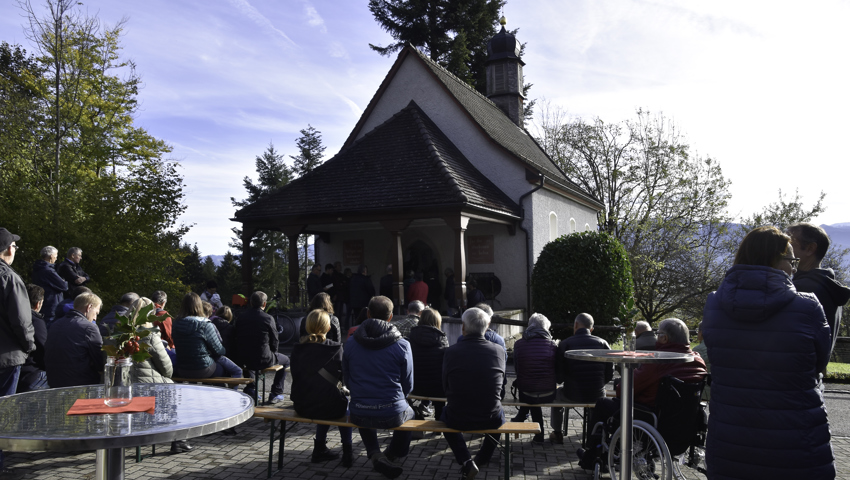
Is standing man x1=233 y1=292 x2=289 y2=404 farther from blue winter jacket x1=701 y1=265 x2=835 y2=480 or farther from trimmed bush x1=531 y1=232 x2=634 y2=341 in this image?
trimmed bush x1=531 y1=232 x2=634 y2=341

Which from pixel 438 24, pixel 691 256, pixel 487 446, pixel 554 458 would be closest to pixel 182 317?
pixel 487 446

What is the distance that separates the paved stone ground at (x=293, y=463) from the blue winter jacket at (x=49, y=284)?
3114 mm

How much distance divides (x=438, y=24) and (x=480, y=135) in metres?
13.2

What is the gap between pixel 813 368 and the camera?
2975 millimetres

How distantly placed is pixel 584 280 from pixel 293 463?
10248mm

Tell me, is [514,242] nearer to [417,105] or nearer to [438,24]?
[417,105]

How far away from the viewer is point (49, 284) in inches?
337

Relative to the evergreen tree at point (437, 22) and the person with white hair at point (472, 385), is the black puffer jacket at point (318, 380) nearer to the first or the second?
the person with white hair at point (472, 385)

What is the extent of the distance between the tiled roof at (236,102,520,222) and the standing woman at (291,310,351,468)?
8900mm

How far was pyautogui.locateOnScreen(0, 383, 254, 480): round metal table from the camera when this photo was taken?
2676 mm

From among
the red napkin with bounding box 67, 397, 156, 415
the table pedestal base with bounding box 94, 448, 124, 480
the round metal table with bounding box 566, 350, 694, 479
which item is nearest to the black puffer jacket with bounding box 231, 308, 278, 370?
the red napkin with bounding box 67, 397, 156, 415

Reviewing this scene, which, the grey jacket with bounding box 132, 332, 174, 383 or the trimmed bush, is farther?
the trimmed bush

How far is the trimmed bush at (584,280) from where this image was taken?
48.0ft

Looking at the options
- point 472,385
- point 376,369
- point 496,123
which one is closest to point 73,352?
point 376,369
